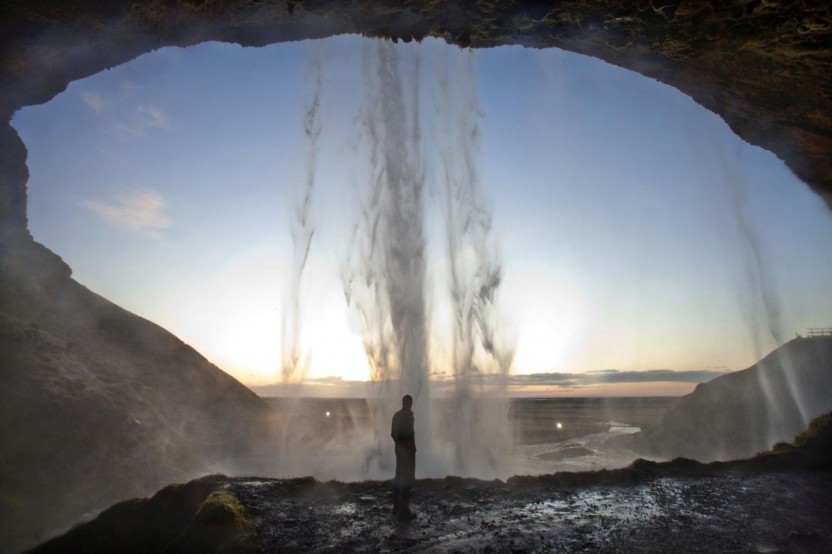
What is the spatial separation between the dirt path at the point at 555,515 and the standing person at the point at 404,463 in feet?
0.93

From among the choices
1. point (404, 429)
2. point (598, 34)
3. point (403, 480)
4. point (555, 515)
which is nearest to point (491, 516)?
point (555, 515)

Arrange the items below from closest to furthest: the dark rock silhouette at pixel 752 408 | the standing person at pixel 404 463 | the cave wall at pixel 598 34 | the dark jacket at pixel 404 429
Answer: the cave wall at pixel 598 34, the standing person at pixel 404 463, the dark jacket at pixel 404 429, the dark rock silhouette at pixel 752 408

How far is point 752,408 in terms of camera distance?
98.4ft

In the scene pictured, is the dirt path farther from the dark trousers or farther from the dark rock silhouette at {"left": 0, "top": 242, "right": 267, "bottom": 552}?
the dark rock silhouette at {"left": 0, "top": 242, "right": 267, "bottom": 552}

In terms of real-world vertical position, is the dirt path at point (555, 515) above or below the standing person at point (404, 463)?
below

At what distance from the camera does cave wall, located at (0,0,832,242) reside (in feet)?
21.6

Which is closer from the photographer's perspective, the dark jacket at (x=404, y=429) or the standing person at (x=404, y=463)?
the standing person at (x=404, y=463)

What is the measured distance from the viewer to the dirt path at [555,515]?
6.02 meters

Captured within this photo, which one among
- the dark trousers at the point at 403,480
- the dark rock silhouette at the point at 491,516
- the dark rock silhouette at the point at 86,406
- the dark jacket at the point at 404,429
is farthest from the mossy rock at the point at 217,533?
the dark rock silhouette at the point at 86,406

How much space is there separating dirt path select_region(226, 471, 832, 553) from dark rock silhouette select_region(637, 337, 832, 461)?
983 inches

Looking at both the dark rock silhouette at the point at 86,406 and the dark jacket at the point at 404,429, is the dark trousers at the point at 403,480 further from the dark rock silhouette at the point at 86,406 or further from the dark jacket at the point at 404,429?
the dark rock silhouette at the point at 86,406

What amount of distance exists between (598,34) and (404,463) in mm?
9303

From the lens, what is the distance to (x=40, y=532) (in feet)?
42.4

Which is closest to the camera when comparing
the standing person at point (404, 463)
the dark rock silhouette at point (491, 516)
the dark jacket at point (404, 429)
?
the dark rock silhouette at point (491, 516)
